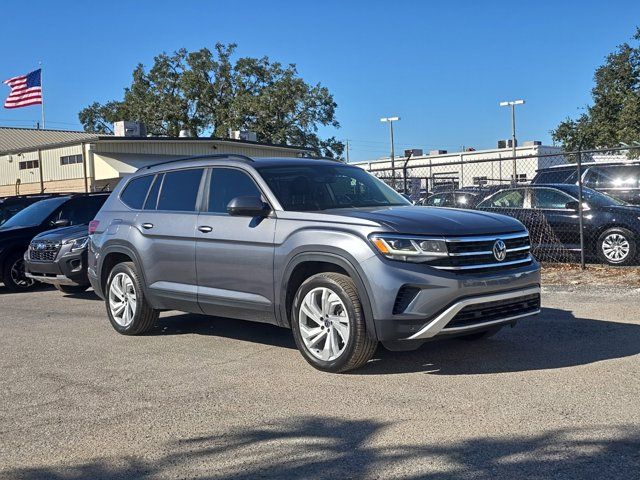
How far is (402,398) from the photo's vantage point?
5113 millimetres

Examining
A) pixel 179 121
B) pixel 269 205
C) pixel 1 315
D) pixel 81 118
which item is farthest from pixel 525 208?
pixel 81 118

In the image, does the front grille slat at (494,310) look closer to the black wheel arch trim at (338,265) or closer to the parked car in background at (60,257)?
the black wheel arch trim at (338,265)

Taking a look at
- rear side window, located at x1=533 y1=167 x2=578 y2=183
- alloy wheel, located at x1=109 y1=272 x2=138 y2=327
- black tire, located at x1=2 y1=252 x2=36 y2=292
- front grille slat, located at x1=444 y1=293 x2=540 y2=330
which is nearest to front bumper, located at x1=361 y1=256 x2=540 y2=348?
front grille slat, located at x1=444 y1=293 x2=540 y2=330

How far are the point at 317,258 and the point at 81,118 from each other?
217 ft

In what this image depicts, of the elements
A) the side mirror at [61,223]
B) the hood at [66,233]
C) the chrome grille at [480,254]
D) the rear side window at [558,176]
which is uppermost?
the rear side window at [558,176]

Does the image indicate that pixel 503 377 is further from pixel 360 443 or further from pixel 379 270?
pixel 360 443

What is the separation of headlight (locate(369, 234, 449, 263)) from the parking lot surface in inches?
38.6

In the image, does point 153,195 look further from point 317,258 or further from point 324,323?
point 324,323

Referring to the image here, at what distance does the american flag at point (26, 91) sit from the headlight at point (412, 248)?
3798 cm

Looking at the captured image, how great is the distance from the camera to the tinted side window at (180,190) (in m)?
7.15

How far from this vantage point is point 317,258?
5793mm

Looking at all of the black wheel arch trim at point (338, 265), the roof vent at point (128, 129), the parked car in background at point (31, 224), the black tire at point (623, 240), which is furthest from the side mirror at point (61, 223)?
the roof vent at point (128, 129)

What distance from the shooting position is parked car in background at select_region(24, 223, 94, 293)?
1058 centimetres

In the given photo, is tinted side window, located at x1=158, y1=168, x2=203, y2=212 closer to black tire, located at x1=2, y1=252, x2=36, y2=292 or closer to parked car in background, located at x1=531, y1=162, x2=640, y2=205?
black tire, located at x1=2, y1=252, x2=36, y2=292
